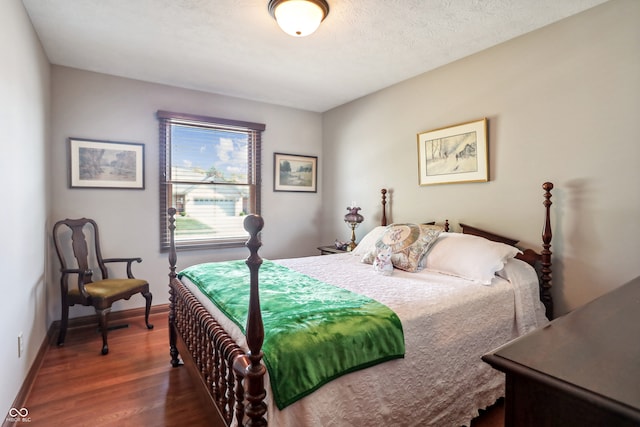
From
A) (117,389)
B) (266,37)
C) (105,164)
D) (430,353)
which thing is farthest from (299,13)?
(117,389)

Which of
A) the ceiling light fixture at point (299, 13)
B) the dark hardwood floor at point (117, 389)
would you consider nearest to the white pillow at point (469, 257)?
the dark hardwood floor at point (117, 389)

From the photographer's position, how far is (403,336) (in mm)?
1542

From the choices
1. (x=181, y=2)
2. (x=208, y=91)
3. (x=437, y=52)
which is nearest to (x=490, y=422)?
(x=437, y=52)

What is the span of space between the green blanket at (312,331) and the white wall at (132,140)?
1969 millimetres

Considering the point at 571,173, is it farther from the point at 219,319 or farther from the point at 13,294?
the point at 13,294

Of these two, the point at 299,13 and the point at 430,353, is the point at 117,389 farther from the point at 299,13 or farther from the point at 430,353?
the point at 299,13

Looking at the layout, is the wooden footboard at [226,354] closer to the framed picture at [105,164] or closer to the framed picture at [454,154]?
the framed picture at [105,164]

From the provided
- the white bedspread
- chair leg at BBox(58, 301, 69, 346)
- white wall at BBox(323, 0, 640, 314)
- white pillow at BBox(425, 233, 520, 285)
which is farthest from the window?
white pillow at BBox(425, 233, 520, 285)

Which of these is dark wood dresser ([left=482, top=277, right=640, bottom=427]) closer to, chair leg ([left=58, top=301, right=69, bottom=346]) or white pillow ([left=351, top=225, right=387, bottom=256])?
white pillow ([left=351, top=225, right=387, bottom=256])

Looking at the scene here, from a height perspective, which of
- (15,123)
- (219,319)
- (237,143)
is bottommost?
(219,319)

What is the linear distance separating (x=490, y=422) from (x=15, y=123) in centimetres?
336

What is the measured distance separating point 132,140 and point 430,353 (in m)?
3.47

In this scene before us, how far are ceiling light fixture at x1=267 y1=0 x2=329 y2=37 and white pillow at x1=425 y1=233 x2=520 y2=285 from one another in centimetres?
186

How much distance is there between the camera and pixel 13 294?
6.27 feet
